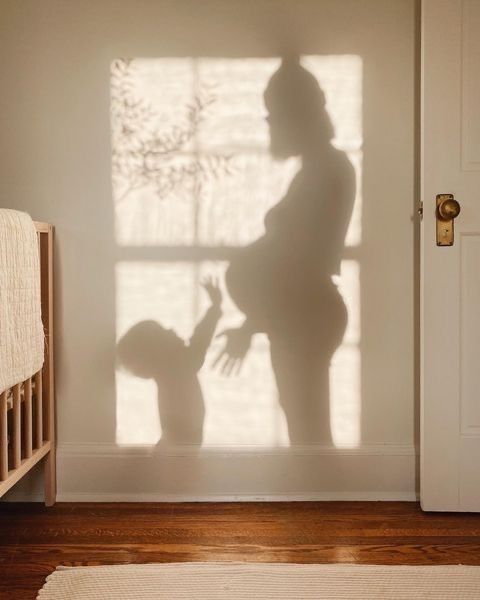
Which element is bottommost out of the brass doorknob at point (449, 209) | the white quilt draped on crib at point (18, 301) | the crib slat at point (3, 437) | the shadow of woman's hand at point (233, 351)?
the crib slat at point (3, 437)

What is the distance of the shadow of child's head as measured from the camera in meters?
2.19

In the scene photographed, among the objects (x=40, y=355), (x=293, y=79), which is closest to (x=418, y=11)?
(x=293, y=79)

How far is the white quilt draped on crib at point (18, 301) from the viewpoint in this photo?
1637mm

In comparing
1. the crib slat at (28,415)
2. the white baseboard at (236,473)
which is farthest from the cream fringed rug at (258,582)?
the white baseboard at (236,473)

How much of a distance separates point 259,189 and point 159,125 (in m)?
0.41

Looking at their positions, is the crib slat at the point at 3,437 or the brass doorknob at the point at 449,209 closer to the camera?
the crib slat at the point at 3,437

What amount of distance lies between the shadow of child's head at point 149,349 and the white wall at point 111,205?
0.17 feet

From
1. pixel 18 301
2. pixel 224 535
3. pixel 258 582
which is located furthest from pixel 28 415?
pixel 258 582

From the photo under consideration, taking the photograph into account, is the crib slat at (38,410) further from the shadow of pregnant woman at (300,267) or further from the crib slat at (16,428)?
the shadow of pregnant woman at (300,267)

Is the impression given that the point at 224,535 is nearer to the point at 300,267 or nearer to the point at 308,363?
the point at 308,363

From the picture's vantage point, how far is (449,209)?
6.59 ft

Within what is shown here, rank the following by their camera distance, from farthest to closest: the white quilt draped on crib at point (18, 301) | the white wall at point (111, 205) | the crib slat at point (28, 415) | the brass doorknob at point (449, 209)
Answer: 1. the white wall at point (111, 205)
2. the brass doorknob at point (449, 209)
3. the crib slat at point (28, 415)
4. the white quilt draped on crib at point (18, 301)

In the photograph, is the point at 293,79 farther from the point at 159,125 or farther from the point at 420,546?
the point at 420,546

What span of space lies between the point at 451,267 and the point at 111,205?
1.15 m
